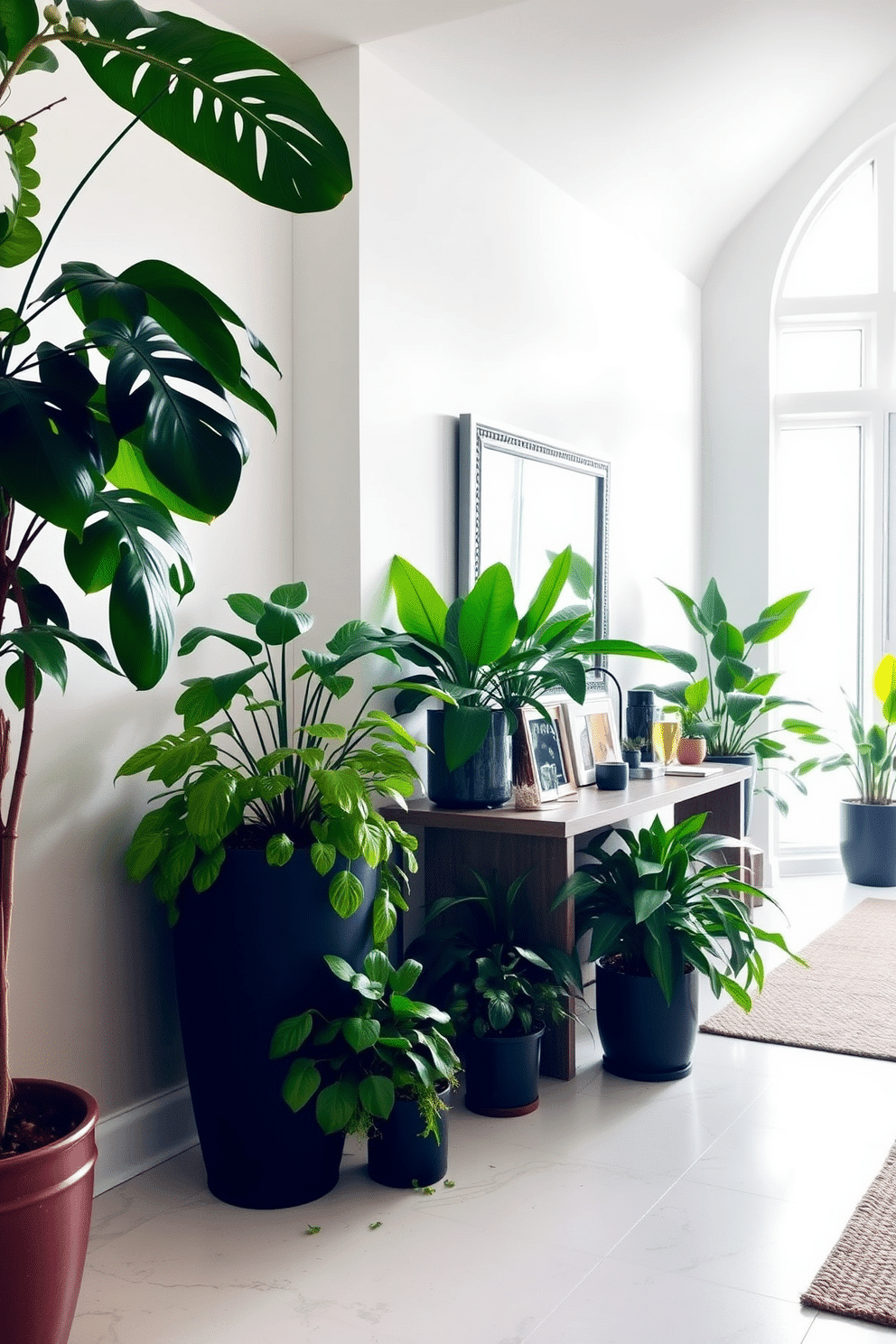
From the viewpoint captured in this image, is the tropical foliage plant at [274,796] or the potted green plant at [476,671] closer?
the tropical foliage plant at [274,796]

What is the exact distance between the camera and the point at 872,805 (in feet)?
16.9

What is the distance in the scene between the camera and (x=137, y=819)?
2.58 meters

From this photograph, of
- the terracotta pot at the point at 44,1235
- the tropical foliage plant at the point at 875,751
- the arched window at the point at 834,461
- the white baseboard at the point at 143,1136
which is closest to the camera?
the terracotta pot at the point at 44,1235

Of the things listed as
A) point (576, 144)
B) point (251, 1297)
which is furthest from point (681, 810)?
point (251, 1297)

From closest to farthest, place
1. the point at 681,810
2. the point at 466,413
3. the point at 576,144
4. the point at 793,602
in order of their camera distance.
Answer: the point at 466,413 → the point at 576,144 → the point at 681,810 → the point at 793,602

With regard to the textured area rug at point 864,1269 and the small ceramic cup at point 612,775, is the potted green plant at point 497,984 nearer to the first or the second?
the small ceramic cup at point 612,775

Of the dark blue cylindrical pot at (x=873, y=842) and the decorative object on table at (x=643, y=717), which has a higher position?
the decorative object on table at (x=643, y=717)

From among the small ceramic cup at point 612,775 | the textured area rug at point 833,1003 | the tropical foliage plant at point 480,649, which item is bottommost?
the textured area rug at point 833,1003

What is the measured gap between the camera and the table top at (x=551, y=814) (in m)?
2.84

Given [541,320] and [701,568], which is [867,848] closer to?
[701,568]

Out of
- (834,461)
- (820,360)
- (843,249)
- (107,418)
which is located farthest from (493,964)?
(843,249)

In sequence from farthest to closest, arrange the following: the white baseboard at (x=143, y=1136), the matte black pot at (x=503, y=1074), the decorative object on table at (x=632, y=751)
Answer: the decorative object on table at (x=632, y=751) < the matte black pot at (x=503, y=1074) < the white baseboard at (x=143, y=1136)

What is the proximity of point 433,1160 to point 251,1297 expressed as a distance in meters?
0.50

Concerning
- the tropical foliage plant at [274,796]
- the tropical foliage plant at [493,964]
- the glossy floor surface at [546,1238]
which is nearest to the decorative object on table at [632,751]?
the tropical foliage plant at [493,964]
